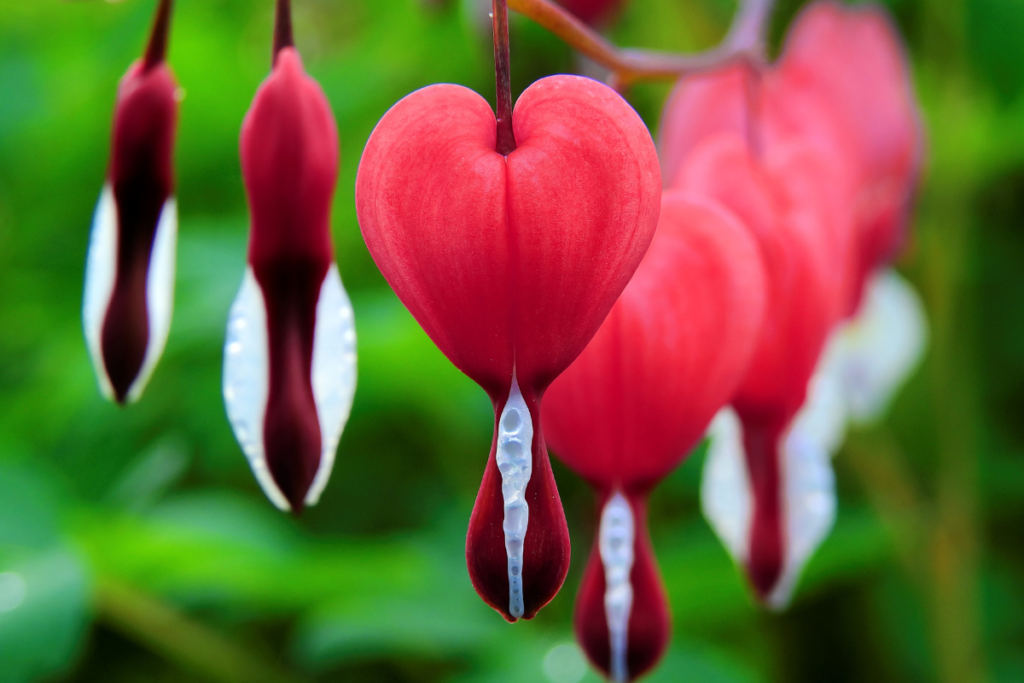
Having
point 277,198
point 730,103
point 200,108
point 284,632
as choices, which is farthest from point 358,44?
point 277,198

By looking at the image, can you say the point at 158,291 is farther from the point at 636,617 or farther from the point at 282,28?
the point at 636,617

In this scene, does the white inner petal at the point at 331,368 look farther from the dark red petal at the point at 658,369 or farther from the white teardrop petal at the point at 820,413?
the white teardrop petal at the point at 820,413

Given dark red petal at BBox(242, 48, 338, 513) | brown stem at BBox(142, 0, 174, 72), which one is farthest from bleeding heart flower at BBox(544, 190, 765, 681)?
brown stem at BBox(142, 0, 174, 72)

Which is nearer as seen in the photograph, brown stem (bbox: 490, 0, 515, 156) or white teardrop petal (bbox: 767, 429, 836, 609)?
brown stem (bbox: 490, 0, 515, 156)

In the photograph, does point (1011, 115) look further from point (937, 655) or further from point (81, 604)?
point (81, 604)

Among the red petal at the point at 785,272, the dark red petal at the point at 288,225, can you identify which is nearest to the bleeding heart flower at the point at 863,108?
the red petal at the point at 785,272

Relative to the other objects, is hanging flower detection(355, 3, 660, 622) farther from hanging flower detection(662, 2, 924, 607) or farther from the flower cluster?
hanging flower detection(662, 2, 924, 607)

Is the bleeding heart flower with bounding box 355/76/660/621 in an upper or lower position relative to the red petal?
upper

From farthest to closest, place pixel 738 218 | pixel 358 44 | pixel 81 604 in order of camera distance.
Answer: pixel 358 44 → pixel 81 604 → pixel 738 218
